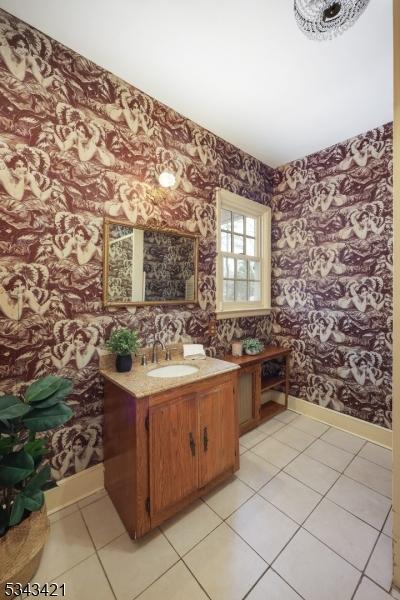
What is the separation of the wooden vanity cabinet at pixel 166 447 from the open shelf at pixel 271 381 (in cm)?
99

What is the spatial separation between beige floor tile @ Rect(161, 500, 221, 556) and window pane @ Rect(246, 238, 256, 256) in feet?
7.96

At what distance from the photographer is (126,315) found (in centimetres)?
186

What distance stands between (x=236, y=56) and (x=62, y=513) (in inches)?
126

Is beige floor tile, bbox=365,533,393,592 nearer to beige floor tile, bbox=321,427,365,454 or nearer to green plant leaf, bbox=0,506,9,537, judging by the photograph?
beige floor tile, bbox=321,427,365,454

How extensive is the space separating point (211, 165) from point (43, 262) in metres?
1.80

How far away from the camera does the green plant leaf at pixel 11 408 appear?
977mm

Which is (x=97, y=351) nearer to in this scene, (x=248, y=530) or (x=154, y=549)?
(x=154, y=549)

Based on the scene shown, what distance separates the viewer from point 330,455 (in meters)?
2.09

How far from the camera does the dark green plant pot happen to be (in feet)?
5.49

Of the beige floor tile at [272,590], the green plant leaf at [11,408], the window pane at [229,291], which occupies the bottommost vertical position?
the beige floor tile at [272,590]

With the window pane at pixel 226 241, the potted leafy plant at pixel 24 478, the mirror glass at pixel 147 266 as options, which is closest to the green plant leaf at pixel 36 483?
the potted leafy plant at pixel 24 478

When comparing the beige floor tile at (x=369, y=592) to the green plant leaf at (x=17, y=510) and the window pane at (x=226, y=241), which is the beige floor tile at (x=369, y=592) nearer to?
the green plant leaf at (x=17, y=510)

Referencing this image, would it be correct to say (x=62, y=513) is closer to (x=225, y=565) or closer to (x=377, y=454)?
(x=225, y=565)

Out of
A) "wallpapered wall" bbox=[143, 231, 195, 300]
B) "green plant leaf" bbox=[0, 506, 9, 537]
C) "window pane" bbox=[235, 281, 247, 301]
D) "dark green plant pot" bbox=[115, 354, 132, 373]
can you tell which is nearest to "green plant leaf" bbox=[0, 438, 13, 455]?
"green plant leaf" bbox=[0, 506, 9, 537]
